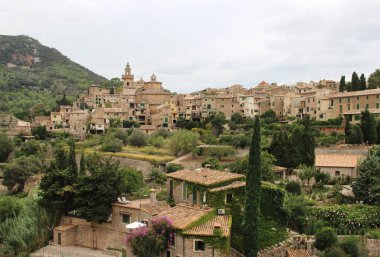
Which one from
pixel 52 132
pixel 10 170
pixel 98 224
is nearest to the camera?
pixel 98 224

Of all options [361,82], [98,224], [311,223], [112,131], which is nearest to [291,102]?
[361,82]

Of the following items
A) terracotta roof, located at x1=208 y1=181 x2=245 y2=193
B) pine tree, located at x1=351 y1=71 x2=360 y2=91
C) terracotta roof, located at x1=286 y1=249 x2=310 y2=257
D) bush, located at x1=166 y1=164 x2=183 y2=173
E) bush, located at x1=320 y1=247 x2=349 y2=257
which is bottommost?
terracotta roof, located at x1=286 y1=249 x2=310 y2=257

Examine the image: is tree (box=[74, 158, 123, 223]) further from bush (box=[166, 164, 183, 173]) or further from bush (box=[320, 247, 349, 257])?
bush (box=[166, 164, 183, 173])

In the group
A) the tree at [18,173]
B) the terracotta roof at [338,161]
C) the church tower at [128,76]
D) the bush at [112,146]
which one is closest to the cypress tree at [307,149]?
the terracotta roof at [338,161]

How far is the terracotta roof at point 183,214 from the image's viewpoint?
2008 centimetres

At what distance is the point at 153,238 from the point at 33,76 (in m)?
131

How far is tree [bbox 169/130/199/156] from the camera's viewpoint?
53.2 m

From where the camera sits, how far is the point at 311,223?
25609 millimetres

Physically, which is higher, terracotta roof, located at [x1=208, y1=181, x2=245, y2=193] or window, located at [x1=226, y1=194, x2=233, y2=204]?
terracotta roof, located at [x1=208, y1=181, x2=245, y2=193]

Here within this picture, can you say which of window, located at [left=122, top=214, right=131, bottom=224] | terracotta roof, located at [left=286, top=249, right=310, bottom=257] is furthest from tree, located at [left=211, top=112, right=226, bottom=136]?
terracotta roof, located at [left=286, top=249, right=310, bottom=257]

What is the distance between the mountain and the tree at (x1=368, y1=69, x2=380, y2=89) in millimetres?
61810

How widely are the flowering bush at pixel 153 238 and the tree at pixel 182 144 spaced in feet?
108

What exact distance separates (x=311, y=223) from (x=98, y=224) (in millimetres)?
12792

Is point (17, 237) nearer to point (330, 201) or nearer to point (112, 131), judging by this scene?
point (330, 201)
